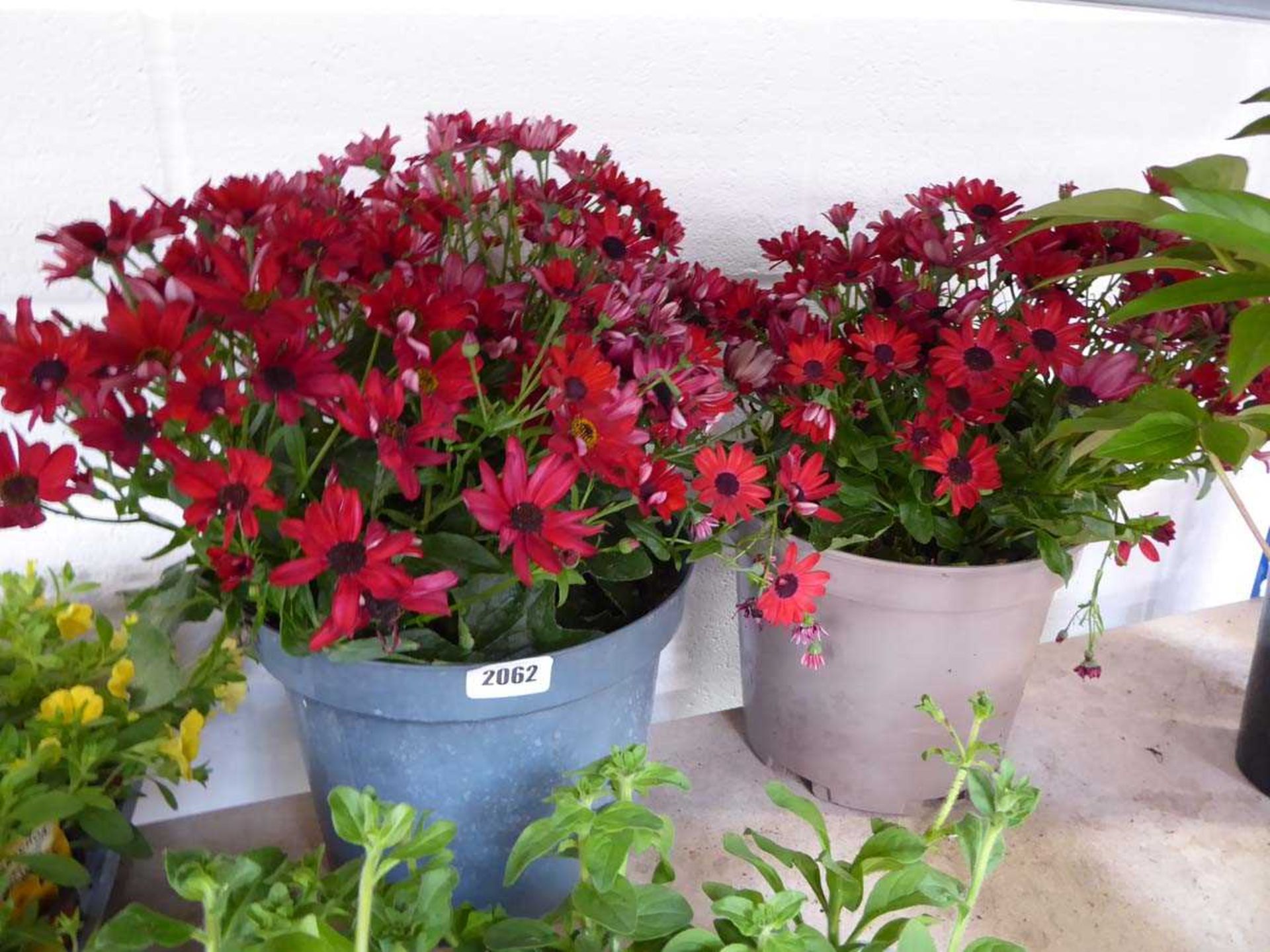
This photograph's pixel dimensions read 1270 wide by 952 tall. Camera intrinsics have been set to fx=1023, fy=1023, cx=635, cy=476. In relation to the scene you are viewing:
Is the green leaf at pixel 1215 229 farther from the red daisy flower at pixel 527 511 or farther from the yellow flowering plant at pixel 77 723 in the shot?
the yellow flowering plant at pixel 77 723

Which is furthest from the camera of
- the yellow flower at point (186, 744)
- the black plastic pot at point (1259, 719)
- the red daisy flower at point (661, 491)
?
the black plastic pot at point (1259, 719)

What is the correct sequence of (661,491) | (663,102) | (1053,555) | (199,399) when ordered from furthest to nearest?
1. (663,102)
2. (1053,555)
3. (661,491)
4. (199,399)

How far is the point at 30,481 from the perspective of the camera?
39 cm

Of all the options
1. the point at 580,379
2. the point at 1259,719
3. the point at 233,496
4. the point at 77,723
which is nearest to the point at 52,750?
the point at 77,723

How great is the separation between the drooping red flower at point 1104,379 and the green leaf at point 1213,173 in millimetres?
117

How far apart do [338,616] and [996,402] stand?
37cm

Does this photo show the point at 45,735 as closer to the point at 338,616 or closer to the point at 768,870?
the point at 338,616

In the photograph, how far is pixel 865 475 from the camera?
0.63 metres

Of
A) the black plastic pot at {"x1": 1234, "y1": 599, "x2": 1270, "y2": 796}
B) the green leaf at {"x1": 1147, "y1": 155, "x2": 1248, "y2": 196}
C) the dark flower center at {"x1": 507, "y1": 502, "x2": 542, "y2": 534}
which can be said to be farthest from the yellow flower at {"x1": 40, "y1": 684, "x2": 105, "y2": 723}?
the black plastic pot at {"x1": 1234, "y1": 599, "x2": 1270, "y2": 796}

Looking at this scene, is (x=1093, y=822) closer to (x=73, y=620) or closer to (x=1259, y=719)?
(x=1259, y=719)

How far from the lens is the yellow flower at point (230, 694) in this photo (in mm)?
685

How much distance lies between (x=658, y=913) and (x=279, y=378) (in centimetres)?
29

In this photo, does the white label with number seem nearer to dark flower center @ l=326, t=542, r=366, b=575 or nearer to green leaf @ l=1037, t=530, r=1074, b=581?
dark flower center @ l=326, t=542, r=366, b=575

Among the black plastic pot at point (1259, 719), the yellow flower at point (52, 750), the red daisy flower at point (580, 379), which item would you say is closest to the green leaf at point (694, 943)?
the red daisy flower at point (580, 379)
